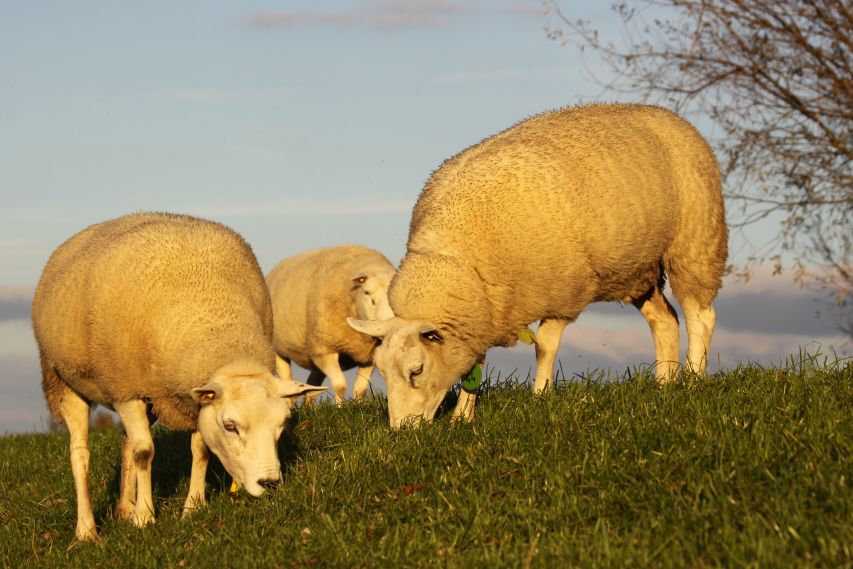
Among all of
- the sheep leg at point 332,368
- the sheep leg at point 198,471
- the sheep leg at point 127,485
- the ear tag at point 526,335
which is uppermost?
the ear tag at point 526,335

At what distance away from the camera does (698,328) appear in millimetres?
9719

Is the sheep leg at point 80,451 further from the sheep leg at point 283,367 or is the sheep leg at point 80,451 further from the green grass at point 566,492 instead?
the sheep leg at point 283,367

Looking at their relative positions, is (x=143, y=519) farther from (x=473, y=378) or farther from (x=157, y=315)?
(x=473, y=378)

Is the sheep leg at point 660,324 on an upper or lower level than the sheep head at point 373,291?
upper

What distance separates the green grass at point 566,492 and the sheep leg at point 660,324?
217 cm

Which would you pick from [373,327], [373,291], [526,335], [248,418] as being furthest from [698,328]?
[373,291]

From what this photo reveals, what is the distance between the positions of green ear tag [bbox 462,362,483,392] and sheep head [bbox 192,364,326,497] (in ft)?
4.63

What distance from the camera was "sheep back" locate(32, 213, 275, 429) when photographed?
7629 mm

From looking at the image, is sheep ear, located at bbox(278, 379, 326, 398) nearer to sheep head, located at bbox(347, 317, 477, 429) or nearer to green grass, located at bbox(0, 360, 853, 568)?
green grass, located at bbox(0, 360, 853, 568)

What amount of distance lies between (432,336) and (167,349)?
191 centimetres

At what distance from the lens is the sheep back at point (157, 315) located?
300 inches

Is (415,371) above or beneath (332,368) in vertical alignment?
above

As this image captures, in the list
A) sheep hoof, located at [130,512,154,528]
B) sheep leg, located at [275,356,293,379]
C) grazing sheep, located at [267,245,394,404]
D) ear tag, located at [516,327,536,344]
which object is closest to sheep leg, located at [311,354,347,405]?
grazing sheep, located at [267,245,394,404]

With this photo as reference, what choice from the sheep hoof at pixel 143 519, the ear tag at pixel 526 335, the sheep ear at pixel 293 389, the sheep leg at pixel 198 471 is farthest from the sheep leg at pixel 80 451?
the ear tag at pixel 526 335
